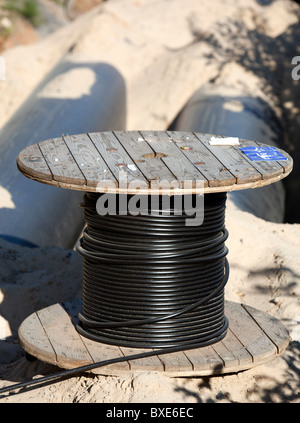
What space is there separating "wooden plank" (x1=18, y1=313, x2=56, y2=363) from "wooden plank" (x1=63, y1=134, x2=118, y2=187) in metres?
1.15

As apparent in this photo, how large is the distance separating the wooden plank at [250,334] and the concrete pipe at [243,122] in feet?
8.39

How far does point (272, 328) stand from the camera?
184 inches

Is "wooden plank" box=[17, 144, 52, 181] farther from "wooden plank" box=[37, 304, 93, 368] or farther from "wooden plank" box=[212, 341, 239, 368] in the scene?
"wooden plank" box=[212, 341, 239, 368]

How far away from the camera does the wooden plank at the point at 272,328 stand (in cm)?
445

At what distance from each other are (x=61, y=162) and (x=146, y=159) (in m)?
0.53

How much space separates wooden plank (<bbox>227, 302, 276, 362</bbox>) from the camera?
430cm

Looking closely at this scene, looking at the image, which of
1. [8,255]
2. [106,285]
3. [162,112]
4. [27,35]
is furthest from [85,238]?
[27,35]

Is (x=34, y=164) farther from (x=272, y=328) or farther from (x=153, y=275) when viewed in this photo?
(x=272, y=328)

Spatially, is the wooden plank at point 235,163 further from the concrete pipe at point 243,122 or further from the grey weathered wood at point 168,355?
the concrete pipe at point 243,122

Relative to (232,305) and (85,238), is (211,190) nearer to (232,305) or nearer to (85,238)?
(85,238)

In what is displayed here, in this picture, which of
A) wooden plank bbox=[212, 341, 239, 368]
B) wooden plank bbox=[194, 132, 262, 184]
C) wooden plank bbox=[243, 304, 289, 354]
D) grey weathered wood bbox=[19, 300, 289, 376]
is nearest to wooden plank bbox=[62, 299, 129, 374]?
grey weathered wood bbox=[19, 300, 289, 376]

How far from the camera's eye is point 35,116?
342 inches

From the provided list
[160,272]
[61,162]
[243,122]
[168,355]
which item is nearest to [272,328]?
[168,355]

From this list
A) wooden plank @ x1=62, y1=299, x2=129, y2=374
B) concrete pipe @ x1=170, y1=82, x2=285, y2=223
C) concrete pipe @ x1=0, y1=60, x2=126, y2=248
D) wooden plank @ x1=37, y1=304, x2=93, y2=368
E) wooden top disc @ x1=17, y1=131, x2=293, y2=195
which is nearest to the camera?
wooden top disc @ x1=17, y1=131, x2=293, y2=195
